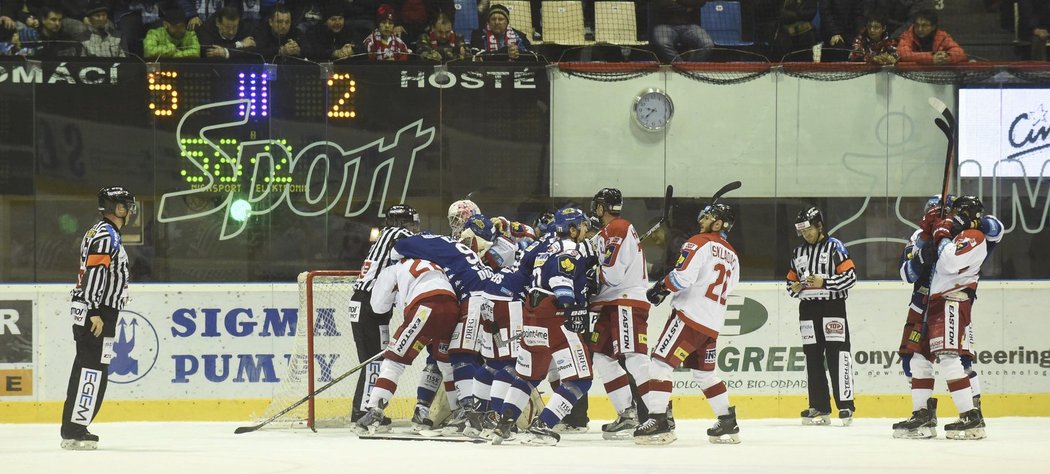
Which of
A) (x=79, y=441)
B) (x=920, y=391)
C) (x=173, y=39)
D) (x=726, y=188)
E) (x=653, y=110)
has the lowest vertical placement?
(x=79, y=441)

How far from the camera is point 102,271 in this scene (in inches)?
264

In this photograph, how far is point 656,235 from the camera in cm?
914

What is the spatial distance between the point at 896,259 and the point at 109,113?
17.5 ft

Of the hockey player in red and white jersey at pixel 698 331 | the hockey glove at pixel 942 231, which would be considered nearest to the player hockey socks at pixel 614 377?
the hockey player in red and white jersey at pixel 698 331

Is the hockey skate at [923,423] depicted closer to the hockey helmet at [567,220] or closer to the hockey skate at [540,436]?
the hockey skate at [540,436]

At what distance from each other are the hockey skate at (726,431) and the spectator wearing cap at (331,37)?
3724 millimetres

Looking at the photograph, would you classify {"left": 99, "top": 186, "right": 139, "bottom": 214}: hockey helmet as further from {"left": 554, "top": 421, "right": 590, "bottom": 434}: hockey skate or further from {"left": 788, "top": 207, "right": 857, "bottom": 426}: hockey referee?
{"left": 788, "top": 207, "right": 857, "bottom": 426}: hockey referee

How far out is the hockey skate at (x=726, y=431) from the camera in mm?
7055

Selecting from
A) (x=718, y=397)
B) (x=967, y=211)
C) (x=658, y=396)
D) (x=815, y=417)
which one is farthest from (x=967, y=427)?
(x=658, y=396)

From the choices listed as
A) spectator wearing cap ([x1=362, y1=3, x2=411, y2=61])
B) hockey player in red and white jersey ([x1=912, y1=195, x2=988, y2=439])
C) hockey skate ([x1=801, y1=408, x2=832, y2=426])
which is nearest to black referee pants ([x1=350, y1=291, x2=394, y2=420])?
spectator wearing cap ([x1=362, y1=3, x2=411, y2=61])

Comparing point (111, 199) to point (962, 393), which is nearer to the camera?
point (111, 199)

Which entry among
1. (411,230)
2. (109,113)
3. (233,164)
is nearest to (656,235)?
(411,230)

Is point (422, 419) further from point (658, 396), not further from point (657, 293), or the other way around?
point (657, 293)

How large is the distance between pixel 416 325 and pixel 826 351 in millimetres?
2669
